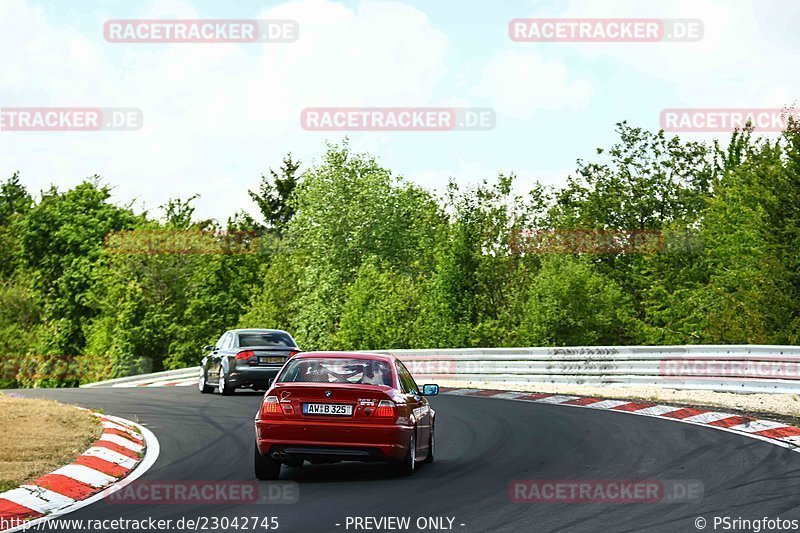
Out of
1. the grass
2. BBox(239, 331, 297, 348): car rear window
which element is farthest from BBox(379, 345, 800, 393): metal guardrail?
A: the grass

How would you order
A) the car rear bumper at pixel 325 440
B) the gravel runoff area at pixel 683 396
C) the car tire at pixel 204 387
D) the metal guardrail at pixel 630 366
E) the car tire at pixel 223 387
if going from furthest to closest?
1. the car tire at pixel 204 387
2. the car tire at pixel 223 387
3. the metal guardrail at pixel 630 366
4. the gravel runoff area at pixel 683 396
5. the car rear bumper at pixel 325 440

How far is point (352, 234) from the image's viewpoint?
66.6m

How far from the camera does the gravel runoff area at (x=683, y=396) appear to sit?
61.1 ft

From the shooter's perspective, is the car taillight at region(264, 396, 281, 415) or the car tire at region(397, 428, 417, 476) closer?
the car taillight at region(264, 396, 281, 415)

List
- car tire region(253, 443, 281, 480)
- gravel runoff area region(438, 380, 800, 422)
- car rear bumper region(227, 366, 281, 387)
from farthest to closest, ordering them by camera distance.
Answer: car rear bumper region(227, 366, 281, 387), gravel runoff area region(438, 380, 800, 422), car tire region(253, 443, 281, 480)

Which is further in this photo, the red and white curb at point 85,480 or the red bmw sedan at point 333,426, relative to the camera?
the red bmw sedan at point 333,426

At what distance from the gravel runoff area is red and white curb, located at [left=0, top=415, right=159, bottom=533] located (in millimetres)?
9559

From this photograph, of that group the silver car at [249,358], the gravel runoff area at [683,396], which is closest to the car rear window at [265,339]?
the silver car at [249,358]
